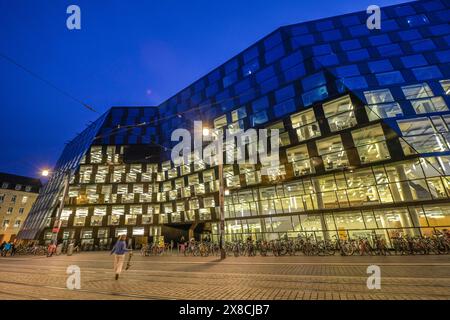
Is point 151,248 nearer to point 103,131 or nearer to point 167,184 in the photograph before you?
point 167,184

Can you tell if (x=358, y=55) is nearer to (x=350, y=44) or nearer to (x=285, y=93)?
(x=350, y=44)

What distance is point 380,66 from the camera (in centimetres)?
2136

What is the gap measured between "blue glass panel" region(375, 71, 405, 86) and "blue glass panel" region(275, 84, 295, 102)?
26.1 feet

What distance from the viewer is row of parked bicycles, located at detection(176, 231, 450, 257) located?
1287 cm

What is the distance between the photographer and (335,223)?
19938 mm

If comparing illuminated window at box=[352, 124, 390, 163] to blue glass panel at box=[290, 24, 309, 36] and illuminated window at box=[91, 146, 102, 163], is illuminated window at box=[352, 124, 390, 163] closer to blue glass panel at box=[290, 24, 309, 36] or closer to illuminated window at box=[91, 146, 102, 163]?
blue glass panel at box=[290, 24, 309, 36]

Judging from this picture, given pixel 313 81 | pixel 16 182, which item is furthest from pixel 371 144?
pixel 16 182

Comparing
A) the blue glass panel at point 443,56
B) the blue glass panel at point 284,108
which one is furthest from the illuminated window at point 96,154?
the blue glass panel at point 443,56

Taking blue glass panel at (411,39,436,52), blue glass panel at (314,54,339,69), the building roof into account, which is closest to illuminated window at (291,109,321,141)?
blue glass panel at (314,54,339,69)

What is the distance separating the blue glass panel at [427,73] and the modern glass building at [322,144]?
0.08 meters

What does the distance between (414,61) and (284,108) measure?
41.0 ft

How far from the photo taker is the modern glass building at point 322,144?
1759cm

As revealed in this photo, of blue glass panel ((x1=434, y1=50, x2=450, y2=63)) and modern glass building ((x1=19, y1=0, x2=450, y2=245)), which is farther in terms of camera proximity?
blue glass panel ((x1=434, y1=50, x2=450, y2=63))

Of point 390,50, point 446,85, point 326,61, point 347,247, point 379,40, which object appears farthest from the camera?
point 379,40
